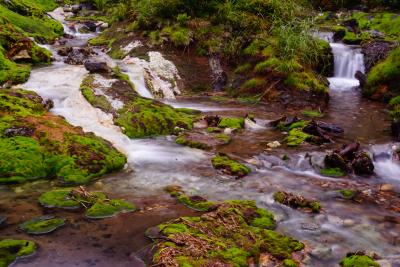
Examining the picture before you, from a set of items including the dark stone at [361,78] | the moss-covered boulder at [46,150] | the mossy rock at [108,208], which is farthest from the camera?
the dark stone at [361,78]

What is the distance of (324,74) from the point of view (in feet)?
65.5

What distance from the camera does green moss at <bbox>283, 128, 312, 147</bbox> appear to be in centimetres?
1058

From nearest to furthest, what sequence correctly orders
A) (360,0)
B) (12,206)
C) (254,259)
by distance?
(254,259) → (12,206) → (360,0)

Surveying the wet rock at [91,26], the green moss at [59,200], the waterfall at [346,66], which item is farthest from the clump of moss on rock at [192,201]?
the wet rock at [91,26]

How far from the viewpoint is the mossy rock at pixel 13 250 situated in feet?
17.3

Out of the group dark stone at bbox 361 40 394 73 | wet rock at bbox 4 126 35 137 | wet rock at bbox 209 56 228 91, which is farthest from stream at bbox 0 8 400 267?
dark stone at bbox 361 40 394 73

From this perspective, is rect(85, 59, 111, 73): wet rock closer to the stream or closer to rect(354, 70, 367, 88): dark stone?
the stream

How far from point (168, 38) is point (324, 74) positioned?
716 centimetres

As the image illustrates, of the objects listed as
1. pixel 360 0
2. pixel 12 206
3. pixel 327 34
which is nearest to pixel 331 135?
pixel 12 206

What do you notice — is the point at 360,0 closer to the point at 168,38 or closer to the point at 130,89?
the point at 168,38

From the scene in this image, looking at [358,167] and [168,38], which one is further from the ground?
[168,38]

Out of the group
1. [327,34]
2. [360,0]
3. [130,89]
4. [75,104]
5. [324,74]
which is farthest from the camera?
[360,0]

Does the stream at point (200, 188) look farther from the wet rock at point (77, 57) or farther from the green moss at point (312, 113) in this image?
the wet rock at point (77, 57)

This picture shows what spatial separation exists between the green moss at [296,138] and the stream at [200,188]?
45cm
